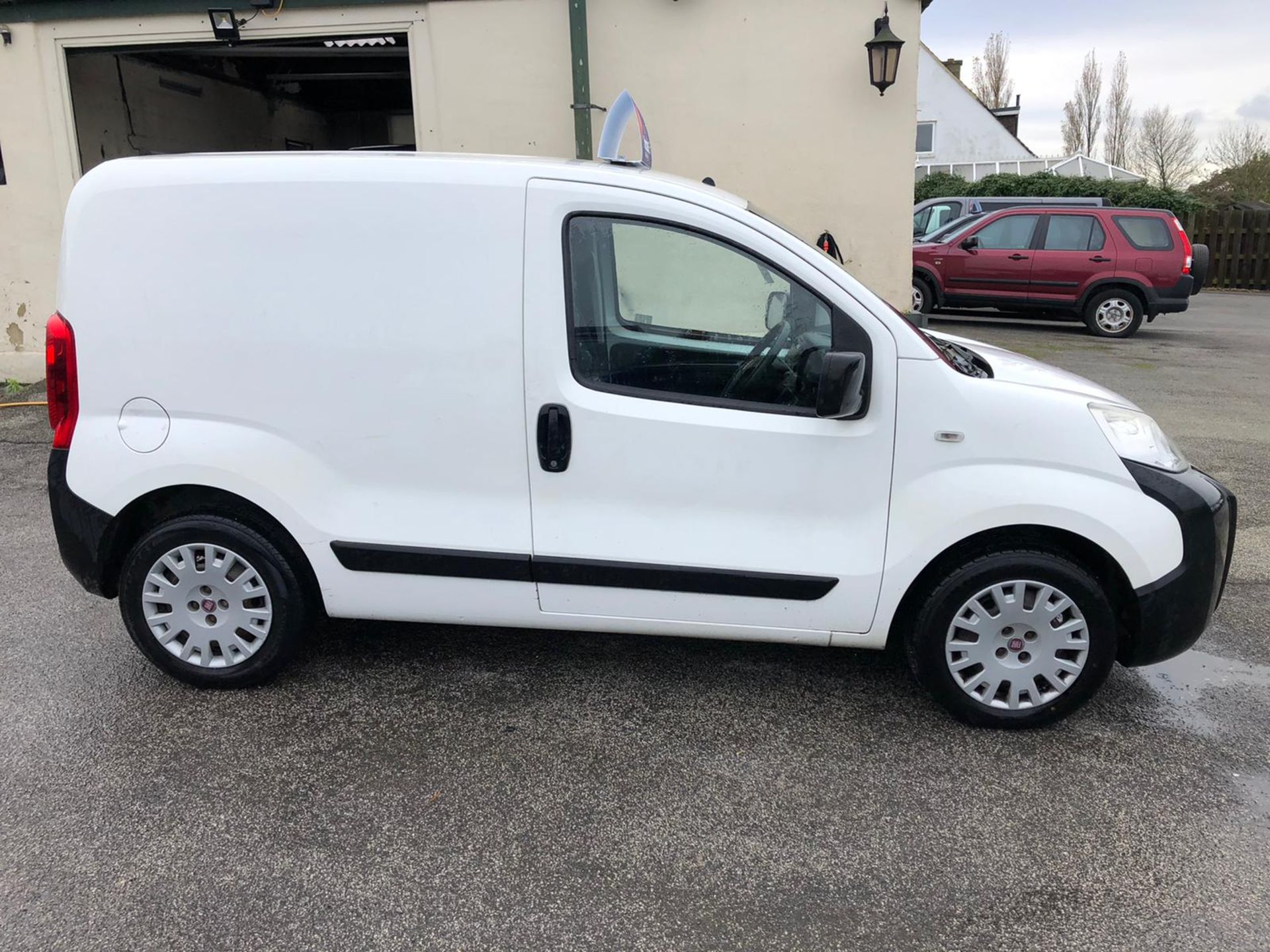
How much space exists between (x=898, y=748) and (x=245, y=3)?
8.16m

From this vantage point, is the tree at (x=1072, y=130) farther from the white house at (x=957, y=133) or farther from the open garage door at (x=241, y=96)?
the open garage door at (x=241, y=96)

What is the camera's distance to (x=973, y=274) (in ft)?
44.6

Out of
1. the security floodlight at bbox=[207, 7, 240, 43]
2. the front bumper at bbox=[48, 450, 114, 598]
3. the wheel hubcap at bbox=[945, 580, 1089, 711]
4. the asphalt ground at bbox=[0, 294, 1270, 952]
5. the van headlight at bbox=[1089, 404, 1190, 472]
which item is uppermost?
the security floodlight at bbox=[207, 7, 240, 43]

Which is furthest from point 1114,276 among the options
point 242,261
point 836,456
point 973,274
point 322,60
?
point 242,261

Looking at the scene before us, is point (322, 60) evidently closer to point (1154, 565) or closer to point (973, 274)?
point (973, 274)

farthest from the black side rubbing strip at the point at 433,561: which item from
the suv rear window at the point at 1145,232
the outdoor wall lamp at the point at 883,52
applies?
the suv rear window at the point at 1145,232

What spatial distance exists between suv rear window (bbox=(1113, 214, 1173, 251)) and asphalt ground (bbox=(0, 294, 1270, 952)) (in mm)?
10523

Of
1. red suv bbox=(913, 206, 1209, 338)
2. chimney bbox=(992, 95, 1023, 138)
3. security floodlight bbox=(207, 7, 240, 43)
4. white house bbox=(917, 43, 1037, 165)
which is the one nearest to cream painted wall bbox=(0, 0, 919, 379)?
security floodlight bbox=(207, 7, 240, 43)

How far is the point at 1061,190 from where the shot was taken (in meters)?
23.7

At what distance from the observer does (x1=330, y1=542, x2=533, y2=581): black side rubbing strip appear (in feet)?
10.6

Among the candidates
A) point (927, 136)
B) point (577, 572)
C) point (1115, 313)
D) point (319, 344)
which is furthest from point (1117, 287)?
point (927, 136)

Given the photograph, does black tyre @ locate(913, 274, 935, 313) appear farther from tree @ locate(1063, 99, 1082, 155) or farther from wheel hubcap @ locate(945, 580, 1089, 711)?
tree @ locate(1063, 99, 1082, 155)

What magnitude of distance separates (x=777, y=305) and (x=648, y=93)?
5864 mm

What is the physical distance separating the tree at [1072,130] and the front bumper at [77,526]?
5136 cm
